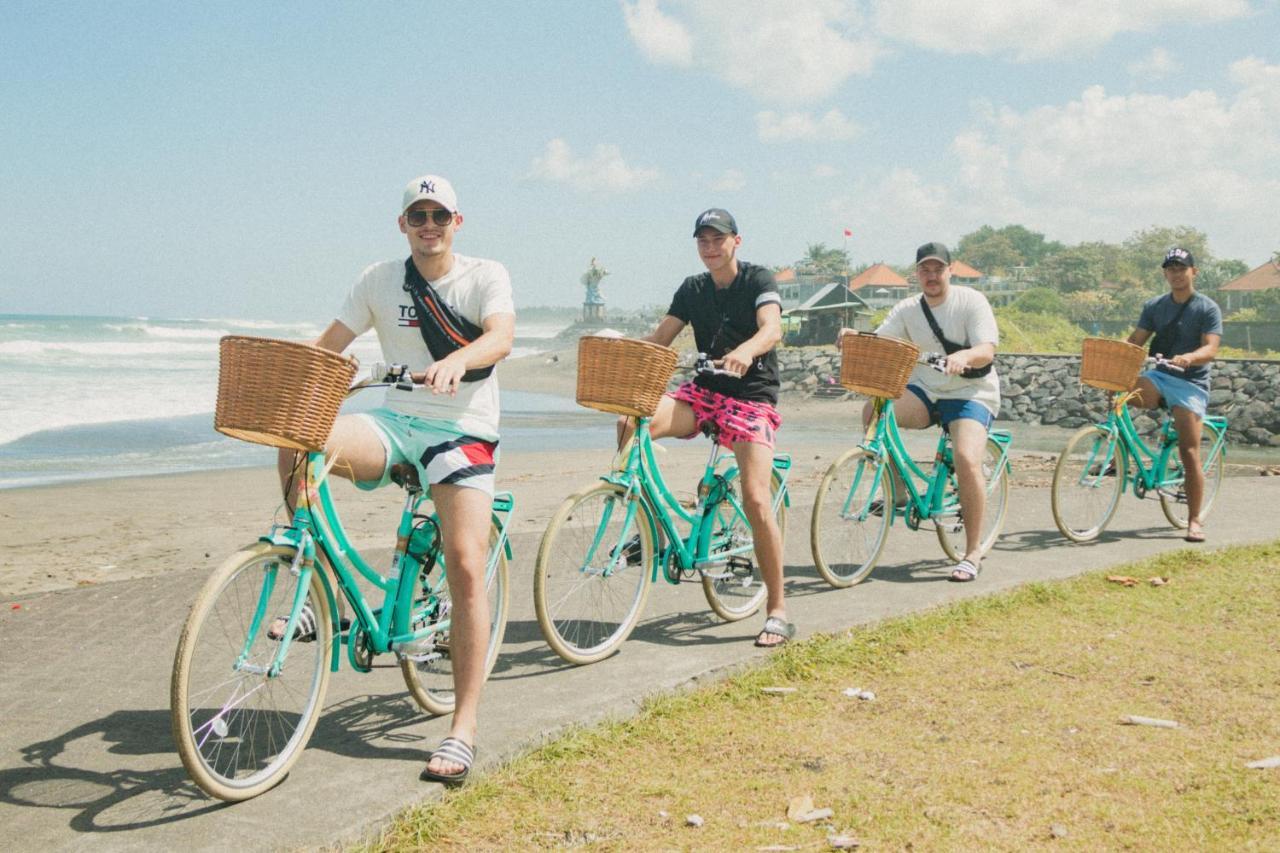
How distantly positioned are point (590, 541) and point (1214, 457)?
731 centimetres

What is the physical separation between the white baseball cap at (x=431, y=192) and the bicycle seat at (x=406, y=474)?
965 mm

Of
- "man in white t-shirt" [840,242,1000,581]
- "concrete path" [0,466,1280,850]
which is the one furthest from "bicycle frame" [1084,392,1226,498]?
"man in white t-shirt" [840,242,1000,581]

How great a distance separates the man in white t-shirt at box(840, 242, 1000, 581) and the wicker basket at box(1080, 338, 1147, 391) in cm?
163

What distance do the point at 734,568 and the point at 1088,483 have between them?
14.5 feet

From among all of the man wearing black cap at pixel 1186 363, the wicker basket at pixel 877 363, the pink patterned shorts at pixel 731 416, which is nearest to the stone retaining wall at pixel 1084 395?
the man wearing black cap at pixel 1186 363

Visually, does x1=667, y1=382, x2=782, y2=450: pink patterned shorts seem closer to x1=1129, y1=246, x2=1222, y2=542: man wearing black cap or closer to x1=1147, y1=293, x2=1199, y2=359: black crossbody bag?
x1=1129, y1=246, x2=1222, y2=542: man wearing black cap

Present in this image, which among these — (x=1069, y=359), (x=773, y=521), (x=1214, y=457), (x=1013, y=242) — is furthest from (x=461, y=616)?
(x=1013, y=242)

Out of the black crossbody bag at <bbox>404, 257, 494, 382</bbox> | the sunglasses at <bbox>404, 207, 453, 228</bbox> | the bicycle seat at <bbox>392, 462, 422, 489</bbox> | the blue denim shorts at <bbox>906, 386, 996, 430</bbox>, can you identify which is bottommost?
the bicycle seat at <bbox>392, 462, 422, 489</bbox>

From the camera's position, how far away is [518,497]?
13414mm

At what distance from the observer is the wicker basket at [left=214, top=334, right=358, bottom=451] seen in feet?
11.9

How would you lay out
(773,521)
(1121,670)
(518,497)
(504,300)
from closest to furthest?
(504,300) → (1121,670) → (773,521) → (518,497)

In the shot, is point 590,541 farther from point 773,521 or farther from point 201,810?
point 201,810

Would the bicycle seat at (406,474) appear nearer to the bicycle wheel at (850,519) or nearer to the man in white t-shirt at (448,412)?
the man in white t-shirt at (448,412)

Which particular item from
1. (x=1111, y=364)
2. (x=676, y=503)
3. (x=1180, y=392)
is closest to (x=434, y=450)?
(x=676, y=503)
